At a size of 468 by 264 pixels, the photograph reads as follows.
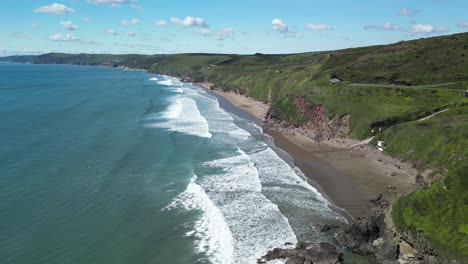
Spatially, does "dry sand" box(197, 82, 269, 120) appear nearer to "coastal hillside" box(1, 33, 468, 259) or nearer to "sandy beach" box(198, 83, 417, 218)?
"coastal hillside" box(1, 33, 468, 259)

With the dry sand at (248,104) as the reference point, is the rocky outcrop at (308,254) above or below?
below

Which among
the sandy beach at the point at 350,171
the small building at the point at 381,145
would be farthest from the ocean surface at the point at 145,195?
the small building at the point at 381,145

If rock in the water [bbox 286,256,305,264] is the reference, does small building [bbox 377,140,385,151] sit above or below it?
above

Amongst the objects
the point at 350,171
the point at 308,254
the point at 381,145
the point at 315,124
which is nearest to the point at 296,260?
the point at 308,254

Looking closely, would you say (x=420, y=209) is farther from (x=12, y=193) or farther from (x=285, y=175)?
(x=12, y=193)

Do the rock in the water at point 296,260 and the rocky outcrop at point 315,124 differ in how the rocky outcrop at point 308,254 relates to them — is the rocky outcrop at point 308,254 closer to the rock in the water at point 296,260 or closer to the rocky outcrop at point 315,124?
the rock in the water at point 296,260

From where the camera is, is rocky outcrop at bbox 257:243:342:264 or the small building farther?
the small building

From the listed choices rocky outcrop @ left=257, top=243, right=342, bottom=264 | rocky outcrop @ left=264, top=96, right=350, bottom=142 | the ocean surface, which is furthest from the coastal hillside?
the ocean surface
